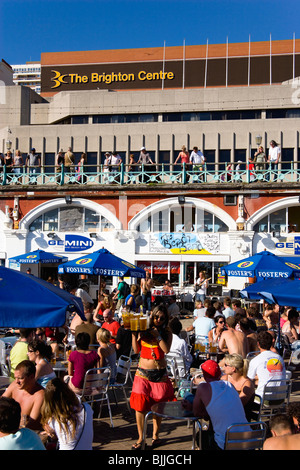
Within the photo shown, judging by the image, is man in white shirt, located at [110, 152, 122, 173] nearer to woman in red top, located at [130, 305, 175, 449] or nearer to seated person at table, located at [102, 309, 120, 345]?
seated person at table, located at [102, 309, 120, 345]

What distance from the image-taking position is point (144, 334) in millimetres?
6777

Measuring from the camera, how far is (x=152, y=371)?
6.63 meters

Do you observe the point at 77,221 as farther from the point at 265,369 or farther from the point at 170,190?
the point at 265,369

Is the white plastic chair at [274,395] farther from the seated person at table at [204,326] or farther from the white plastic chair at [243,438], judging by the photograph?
the seated person at table at [204,326]

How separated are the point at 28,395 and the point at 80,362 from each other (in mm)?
1741

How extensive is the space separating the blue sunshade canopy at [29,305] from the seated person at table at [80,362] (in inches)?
50.0

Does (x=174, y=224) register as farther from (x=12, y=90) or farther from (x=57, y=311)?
→ (x=12, y=90)

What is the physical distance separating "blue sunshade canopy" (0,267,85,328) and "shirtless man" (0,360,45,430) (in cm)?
49

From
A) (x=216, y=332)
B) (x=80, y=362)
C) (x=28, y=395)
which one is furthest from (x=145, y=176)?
(x=28, y=395)

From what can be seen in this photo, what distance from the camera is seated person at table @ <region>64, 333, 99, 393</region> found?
7352mm

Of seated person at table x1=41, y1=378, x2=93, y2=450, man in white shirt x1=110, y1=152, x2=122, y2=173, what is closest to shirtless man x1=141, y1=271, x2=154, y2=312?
man in white shirt x1=110, y1=152, x2=122, y2=173

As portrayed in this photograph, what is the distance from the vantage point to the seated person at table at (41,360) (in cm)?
678

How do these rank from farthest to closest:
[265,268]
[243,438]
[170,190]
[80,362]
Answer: [170,190], [265,268], [80,362], [243,438]
